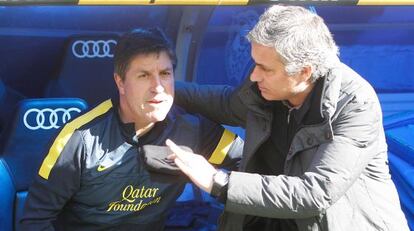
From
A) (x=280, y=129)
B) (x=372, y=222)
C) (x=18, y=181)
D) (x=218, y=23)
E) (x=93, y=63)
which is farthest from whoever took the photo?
(x=218, y=23)

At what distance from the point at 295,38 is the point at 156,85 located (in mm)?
510

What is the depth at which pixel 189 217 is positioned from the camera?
261 centimetres

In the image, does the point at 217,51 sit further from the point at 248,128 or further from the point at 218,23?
the point at 248,128

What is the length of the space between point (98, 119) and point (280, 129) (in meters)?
0.62

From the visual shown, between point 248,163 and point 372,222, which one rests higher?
point 248,163

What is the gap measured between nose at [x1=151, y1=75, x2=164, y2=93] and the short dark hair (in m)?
0.09

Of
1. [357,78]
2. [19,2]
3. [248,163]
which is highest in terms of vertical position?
[19,2]

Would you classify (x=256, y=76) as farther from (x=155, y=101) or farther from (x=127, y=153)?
(x=127, y=153)

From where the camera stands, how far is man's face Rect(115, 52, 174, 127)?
204cm

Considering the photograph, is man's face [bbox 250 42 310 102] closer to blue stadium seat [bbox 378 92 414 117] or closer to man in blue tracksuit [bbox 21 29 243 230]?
man in blue tracksuit [bbox 21 29 243 230]

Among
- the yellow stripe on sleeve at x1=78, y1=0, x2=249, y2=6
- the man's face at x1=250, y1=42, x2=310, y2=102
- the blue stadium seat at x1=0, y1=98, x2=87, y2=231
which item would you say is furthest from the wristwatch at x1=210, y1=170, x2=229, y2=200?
the blue stadium seat at x1=0, y1=98, x2=87, y2=231

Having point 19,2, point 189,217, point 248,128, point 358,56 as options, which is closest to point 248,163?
point 248,128

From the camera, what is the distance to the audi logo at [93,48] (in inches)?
105

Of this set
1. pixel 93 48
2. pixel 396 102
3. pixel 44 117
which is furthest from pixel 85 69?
pixel 396 102
